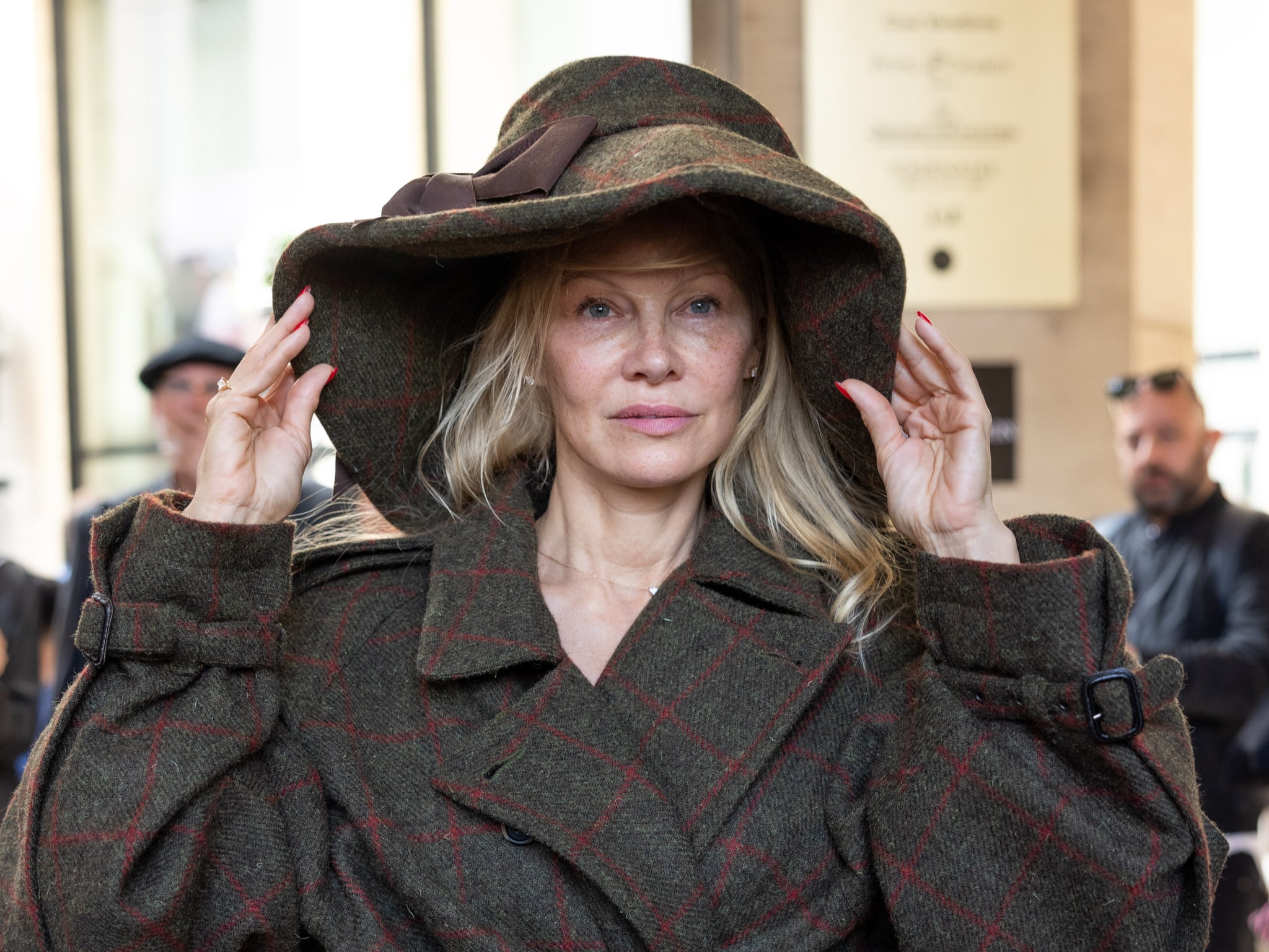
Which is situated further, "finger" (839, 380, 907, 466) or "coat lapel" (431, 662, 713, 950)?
"finger" (839, 380, 907, 466)

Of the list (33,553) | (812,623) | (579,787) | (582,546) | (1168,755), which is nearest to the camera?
(1168,755)

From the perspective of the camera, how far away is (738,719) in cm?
149

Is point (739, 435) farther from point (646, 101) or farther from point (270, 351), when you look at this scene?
point (270, 351)

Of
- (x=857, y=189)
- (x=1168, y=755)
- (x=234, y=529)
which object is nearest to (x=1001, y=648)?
(x=1168, y=755)

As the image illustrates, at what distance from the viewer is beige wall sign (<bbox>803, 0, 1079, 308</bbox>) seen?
3.33 m

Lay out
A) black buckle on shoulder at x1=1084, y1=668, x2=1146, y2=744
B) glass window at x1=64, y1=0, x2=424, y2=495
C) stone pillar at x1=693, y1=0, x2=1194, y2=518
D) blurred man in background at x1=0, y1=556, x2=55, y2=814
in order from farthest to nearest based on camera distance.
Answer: glass window at x1=64, y1=0, x2=424, y2=495 → stone pillar at x1=693, y1=0, x2=1194, y2=518 → blurred man in background at x1=0, y1=556, x2=55, y2=814 → black buckle on shoulder at x1=1084, y1=668, x2=1146, y2=744

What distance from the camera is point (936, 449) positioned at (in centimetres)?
154

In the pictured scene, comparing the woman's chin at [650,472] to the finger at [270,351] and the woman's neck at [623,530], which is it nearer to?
the woman's neck at [623,530]

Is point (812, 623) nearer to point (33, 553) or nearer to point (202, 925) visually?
point (202, 925)

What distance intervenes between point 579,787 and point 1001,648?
484mm

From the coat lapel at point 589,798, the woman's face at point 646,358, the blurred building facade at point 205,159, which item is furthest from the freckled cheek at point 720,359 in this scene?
the blurred building facade at point 205,159

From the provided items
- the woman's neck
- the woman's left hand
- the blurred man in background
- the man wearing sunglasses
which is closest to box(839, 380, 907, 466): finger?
the woman's left hand

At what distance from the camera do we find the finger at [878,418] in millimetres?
1548

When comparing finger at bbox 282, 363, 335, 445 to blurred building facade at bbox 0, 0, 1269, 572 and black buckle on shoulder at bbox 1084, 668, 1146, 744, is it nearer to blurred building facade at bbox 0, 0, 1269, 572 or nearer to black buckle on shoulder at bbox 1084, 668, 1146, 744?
black buckle on shoulder at bbox 1084, 668, 1146, 744
